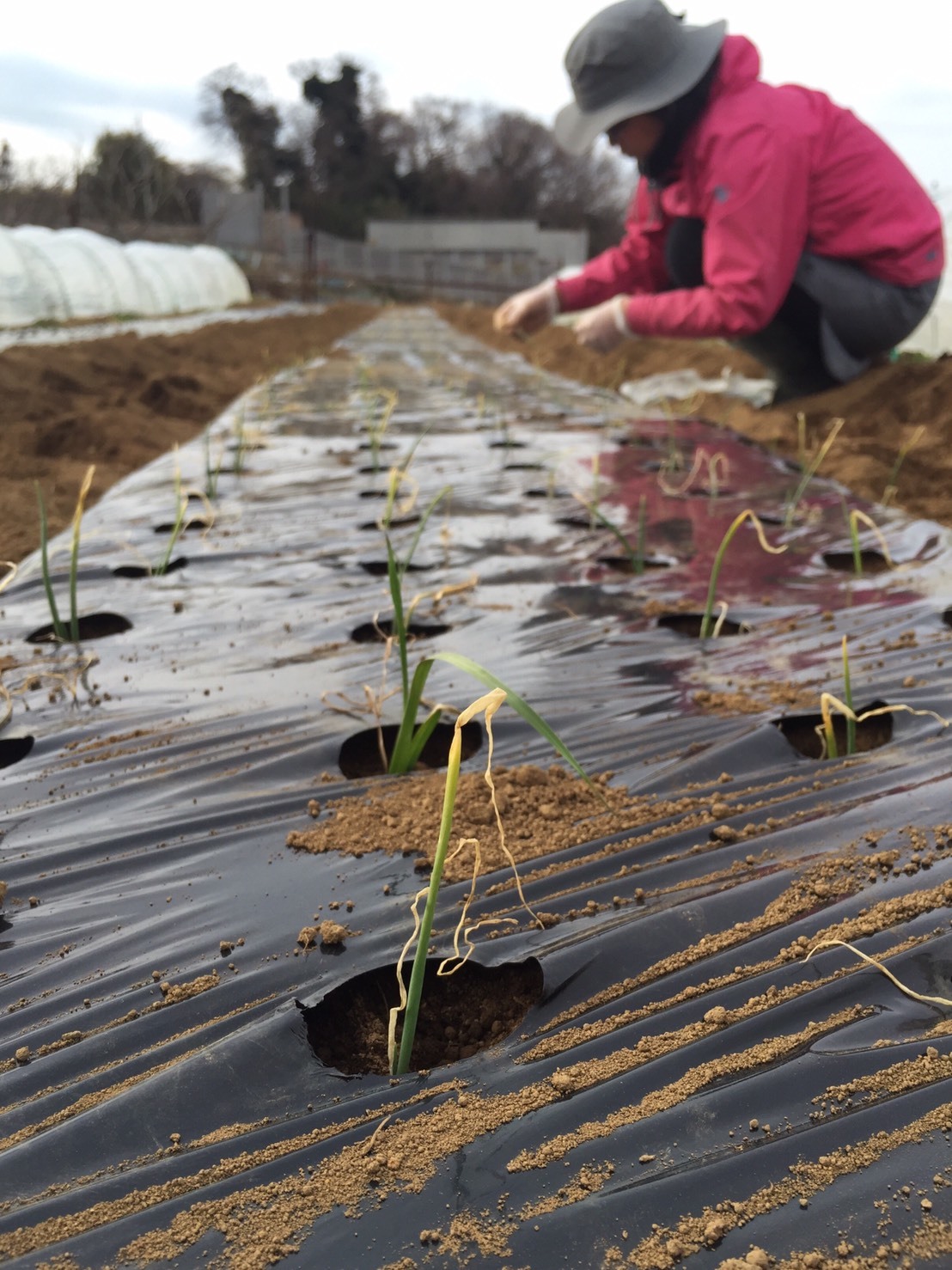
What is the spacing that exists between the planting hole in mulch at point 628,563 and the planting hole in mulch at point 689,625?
1.20 feet

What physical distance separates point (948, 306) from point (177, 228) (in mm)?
27318

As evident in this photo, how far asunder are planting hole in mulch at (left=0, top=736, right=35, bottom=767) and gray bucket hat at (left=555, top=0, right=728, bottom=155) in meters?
2.79

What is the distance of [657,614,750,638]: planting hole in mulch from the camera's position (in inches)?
86.0

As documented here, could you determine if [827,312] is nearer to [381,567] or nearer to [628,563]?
[628,563]

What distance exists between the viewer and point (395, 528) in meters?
3.15

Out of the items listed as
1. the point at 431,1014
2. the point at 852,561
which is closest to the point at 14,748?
the point at 431,1014

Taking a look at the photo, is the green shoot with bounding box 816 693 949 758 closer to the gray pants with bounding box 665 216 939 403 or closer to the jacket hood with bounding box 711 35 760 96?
the jacket hood with bounding box 711 35 760 96

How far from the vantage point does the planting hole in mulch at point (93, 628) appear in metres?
2.17

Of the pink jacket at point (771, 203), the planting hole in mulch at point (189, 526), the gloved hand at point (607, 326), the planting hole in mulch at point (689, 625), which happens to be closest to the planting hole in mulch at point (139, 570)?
the planting hole in mulch at point (189, 526)

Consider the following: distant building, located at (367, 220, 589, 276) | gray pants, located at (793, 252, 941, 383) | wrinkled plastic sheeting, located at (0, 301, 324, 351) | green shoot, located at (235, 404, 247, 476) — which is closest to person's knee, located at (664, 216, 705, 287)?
gray pants, located at (793, 252, 941, 383)

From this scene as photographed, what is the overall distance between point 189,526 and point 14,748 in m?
1.54

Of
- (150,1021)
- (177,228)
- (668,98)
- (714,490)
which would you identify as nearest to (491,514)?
(714,490)

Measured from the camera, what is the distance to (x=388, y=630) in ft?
7.39

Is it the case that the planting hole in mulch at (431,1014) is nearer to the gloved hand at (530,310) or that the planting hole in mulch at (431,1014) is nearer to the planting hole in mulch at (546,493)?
→ the planting hole in mulch at (546,493)
